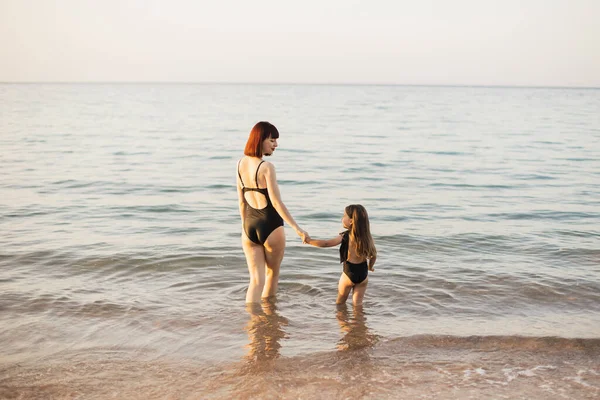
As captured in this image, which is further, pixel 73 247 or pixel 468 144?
pixel 468 144

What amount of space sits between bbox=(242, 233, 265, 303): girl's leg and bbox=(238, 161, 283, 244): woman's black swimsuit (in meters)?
0.09

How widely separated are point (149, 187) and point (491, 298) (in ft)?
37.5

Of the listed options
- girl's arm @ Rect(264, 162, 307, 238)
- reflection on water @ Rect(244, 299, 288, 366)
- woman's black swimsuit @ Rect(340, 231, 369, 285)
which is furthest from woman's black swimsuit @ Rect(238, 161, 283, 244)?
reflection on water @ Rect(244, 299, 288, 366)

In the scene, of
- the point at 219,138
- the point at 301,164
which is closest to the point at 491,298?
the point at 301,164

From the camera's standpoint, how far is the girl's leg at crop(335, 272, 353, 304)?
6.68m

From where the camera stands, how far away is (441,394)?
4633 mm

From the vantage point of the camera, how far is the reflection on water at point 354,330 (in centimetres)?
579

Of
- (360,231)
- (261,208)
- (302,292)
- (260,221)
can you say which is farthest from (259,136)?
(302,292)

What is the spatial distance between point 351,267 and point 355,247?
0.30m

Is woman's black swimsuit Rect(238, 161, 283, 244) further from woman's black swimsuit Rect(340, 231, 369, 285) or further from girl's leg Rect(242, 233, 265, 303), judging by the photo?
woman's black swimsuit Rect(340, 231, 369, 285)

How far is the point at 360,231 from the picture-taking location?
6160 mm

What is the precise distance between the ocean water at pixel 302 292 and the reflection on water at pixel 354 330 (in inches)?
1.1

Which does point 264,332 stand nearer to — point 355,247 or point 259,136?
point 355,247

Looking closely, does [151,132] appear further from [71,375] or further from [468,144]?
[71,375]
